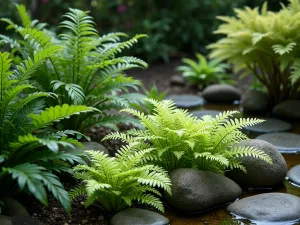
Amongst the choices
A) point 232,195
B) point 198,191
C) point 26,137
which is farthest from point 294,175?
point 26,137

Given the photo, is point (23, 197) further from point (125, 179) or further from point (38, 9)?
point (38, 9)

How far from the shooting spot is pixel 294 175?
5.04 meters

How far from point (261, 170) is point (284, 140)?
1.42 metres

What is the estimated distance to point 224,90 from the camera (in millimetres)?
8031

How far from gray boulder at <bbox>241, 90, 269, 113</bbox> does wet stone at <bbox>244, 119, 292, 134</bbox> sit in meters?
0.60

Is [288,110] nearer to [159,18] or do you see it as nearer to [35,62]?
[35,62]

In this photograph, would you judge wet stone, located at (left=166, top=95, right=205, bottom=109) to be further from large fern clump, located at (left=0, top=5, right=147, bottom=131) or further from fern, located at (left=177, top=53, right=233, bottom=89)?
large fern clump, located at (left=0, top=5, right=147, bottom=131)

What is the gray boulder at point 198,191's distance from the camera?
431 cm

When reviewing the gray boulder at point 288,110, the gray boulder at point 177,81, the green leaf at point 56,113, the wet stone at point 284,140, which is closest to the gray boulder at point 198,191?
the green leaf at point 56,113

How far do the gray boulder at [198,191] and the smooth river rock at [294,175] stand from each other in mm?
814

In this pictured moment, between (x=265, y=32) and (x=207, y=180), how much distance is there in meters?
3.31

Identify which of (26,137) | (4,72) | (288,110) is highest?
(4,72)

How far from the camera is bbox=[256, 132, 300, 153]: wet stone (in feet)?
19.1

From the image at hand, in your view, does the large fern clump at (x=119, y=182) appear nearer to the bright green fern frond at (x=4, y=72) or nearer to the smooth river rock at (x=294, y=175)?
the bright green fern frond at (x=4, y=72)
